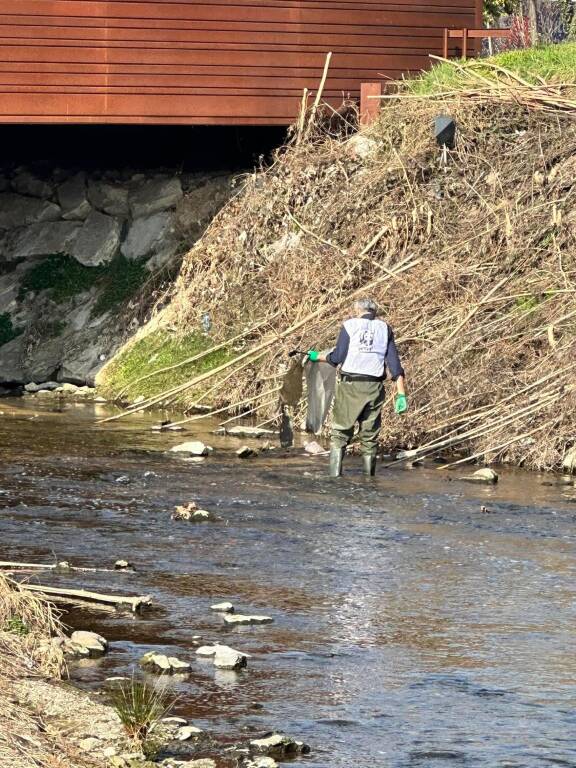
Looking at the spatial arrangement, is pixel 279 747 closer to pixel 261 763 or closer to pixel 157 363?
pixel 261 763

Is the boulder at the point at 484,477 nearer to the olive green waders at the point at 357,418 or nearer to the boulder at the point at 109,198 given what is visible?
the olive green waders at the point at 357,418

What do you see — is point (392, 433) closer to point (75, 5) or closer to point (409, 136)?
point (409, 136)

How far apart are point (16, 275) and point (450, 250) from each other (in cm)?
833

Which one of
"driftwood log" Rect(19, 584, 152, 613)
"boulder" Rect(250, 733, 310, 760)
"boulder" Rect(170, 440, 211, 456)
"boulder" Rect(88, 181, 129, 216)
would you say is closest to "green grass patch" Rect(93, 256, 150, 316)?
"boulder" Rect(88, 181, 129, 216)

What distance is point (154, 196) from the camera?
24.9 m

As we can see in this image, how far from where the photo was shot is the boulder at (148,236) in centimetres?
2405

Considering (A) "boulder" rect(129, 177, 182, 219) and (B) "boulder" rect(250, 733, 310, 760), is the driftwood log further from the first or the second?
(A) "boulder" rect(129, 177, 182, 219)

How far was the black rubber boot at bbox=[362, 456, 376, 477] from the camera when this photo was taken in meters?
15.4

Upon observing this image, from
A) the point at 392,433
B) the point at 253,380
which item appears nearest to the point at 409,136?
the point at 253,380

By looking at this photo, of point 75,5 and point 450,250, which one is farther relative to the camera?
point 75,5

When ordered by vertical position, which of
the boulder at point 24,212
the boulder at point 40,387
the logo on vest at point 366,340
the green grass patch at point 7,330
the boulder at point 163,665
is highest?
the boulder at point 24,212

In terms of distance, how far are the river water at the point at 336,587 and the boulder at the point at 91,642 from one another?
91mm

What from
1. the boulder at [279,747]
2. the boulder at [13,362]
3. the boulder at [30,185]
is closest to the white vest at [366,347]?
the boulder at [279,747]

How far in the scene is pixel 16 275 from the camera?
24750mm
